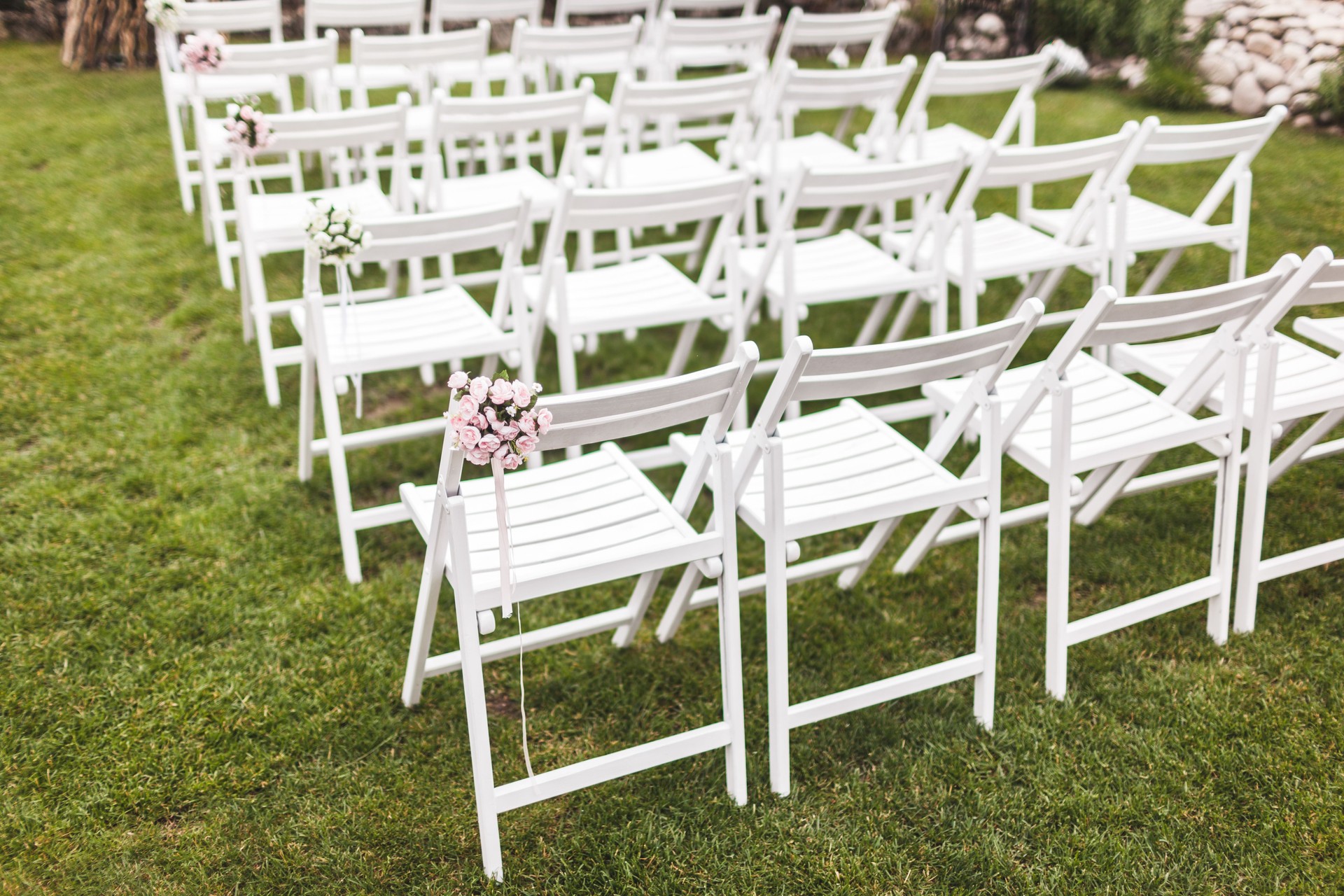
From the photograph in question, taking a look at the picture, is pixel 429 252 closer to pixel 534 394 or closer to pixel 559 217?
pixel 559 217

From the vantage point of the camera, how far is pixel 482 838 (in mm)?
2699

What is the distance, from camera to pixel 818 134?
6.04m

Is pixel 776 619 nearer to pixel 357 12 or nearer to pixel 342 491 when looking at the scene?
pixel 342 491

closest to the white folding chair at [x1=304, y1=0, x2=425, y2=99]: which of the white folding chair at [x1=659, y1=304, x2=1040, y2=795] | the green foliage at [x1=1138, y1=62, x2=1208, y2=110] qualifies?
the white folding chair at [x1=659, y1=304, x2=1040, y2=795]

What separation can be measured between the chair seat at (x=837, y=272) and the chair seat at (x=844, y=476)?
0.90m

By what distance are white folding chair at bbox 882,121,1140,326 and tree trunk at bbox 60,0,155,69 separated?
680 centimetres

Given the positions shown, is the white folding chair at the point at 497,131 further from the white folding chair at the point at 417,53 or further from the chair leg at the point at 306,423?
the chair leg at the point at 306,423

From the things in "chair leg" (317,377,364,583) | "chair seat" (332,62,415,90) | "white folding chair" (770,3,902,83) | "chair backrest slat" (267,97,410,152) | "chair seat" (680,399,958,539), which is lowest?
"chair leg" (317,377,364,583)

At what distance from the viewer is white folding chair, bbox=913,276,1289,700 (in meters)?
2.97

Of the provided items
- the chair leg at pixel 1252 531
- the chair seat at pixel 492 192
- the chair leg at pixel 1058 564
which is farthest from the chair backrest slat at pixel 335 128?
the chair leg at pixel 1252 531

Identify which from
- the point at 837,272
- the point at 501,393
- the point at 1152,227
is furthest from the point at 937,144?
the point at 501,393

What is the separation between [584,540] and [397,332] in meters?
1.35

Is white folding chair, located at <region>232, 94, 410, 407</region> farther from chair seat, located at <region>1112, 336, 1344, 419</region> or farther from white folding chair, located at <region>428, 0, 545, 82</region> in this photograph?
chair seat, located at <region>1112, 336, 1344, 419</region>

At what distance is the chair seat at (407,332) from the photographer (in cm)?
363
